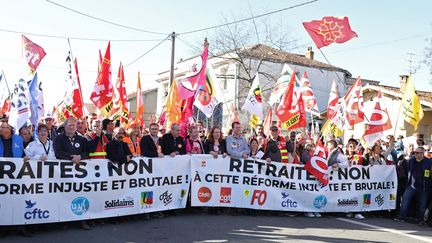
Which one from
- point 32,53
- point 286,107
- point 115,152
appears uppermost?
point 32,53

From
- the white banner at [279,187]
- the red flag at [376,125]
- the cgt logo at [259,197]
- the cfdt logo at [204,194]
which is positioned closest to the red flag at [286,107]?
the red flag at [376,125]

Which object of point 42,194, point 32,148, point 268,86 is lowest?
point 42,194

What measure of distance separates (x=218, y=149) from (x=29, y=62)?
4.46m

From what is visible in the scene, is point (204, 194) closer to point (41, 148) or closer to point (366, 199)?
point (41, 148)

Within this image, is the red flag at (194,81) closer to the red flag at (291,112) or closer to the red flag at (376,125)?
the red flag at (291,112)

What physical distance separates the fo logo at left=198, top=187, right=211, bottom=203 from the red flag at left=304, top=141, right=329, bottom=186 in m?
2.17

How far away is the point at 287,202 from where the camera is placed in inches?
371

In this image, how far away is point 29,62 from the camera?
31.7ft

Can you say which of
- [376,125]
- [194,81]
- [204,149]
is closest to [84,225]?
[204,149]

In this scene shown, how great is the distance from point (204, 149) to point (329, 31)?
4680mm

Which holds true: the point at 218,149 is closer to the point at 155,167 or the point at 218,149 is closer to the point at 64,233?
the point at 155,167

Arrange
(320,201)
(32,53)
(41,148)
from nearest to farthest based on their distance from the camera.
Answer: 1. (41,148)
2. (320,201)
3. (32,53)

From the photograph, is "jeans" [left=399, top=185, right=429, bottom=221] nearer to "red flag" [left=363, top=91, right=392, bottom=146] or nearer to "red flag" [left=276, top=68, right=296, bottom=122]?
"red flag" [left=363, top=91, right=392, bottom=146]

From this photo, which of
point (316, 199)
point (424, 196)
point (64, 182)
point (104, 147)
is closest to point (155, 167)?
point (104, 147)
